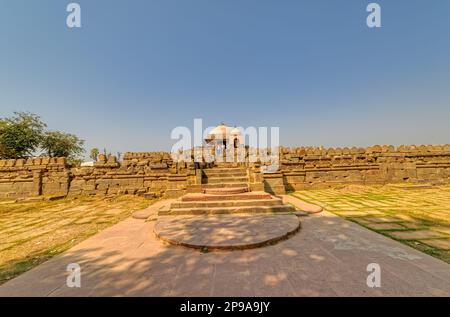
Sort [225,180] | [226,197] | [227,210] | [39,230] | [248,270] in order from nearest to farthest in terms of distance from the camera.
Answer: [248,270], [39,230], [227,210], [226,197], [225,180]

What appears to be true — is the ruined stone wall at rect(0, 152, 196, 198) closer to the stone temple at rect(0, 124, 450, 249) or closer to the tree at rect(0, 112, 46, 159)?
the stone temple at rect(0, 124, 450, 249)

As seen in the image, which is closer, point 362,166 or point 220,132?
point 362,166

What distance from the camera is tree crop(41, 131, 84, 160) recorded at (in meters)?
24.8

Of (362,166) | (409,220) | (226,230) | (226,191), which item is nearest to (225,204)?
(226,191)

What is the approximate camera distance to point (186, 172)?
8125 millimetres

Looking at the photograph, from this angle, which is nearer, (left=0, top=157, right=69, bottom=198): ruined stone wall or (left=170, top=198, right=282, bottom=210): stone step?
(left=170, top=198, right=282, bottom=210): stone step

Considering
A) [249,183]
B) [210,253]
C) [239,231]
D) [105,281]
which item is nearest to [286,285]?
[210,253]

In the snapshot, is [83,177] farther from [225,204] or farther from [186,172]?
[225,204]

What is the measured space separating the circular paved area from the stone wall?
3.36 m

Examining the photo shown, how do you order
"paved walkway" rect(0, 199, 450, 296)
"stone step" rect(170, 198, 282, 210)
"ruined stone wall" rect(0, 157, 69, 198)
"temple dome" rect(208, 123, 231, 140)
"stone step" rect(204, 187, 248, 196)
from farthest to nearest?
"temple dome" rect(208, 123, 231, 140)
"ruined stone wall" rect(0, 157, 69, 198)
"stone step" rect(204, 187, 248, 196)
"stone step" rect(170, 198, 282, 210)
"paved walkway" rect(0, 199, 450, 296)

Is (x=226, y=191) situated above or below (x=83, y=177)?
below

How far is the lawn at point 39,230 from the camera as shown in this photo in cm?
284

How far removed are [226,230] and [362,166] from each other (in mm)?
9376

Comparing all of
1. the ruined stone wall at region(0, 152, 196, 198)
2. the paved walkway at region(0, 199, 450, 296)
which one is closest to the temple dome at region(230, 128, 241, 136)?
the ruined stone wall at region(0, 152, 196, 198)
